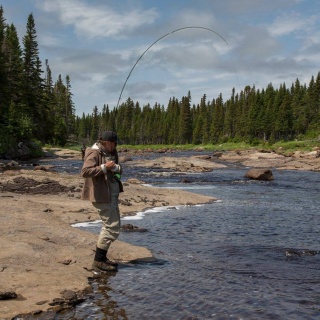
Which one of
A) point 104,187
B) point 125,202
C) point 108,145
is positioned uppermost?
point 108,145

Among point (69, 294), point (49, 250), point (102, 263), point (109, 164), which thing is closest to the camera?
point (69, 294)

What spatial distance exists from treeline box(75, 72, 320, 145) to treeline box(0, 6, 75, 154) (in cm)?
848

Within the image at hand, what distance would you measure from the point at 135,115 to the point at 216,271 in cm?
16923

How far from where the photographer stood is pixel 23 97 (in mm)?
60156

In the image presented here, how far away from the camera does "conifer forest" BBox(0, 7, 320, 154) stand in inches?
2064

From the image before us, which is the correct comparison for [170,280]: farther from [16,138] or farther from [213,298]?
[16,138]

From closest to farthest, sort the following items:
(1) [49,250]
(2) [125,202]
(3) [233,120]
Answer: (1) [49,250] < (2) [125,202] < (3) [233,120]

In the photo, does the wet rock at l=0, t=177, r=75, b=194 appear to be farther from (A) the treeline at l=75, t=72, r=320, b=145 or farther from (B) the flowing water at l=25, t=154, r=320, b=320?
(A) the treeline at l=75, t=72, r=320, b=145

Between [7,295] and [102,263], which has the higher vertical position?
[7,295]

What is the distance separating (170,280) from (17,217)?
16.4ft

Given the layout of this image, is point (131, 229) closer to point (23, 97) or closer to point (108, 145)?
point (108, 145)

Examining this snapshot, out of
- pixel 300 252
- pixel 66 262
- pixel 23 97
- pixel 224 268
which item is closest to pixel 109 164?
pixel 66 262

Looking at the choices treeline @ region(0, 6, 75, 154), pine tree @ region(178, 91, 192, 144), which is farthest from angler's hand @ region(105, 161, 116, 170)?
pine tree @ region(178, 91, 192, 144)

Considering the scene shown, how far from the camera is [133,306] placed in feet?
18.1
